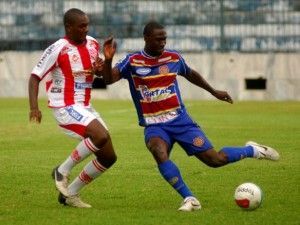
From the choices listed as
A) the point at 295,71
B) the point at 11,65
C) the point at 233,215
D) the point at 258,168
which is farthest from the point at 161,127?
Answer: the point at 11,65

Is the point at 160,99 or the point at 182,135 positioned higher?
the point at 160,99

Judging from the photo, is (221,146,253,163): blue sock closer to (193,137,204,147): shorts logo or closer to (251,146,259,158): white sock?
(251,146,259,158): white sock

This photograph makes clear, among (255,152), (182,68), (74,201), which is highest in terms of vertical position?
(182,68)

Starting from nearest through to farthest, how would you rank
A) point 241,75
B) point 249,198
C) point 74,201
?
point 249,198
point 74,201
point 241,75

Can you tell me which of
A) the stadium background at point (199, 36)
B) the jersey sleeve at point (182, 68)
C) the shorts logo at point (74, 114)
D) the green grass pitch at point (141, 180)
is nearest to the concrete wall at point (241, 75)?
the stadium background at point (199, 36)

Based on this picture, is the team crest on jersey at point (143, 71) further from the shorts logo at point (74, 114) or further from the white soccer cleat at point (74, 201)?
the white soccer cleat at point (74, 201)

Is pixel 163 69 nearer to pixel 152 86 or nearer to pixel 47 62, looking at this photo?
pixel 152 86

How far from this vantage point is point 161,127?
38.3 ft

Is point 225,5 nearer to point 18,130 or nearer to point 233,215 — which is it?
point 18,130

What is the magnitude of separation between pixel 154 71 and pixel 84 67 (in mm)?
786

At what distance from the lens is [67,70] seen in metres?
12.0

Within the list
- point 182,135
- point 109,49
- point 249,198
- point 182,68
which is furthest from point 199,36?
point 249,198

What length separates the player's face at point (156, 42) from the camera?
11500 millimetres

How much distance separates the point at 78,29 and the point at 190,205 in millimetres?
2317
